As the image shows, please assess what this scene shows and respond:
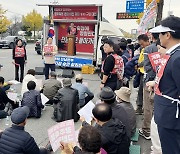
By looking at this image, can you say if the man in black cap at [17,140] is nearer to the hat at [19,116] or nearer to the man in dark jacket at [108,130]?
the hat at [19,116]

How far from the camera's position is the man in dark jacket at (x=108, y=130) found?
2727mm

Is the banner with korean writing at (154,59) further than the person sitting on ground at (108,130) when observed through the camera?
Yes

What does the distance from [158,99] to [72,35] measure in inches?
426

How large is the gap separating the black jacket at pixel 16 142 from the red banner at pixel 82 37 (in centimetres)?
1062

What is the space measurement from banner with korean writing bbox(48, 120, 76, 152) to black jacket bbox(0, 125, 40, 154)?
364mm

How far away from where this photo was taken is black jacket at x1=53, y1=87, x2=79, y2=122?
523 cm

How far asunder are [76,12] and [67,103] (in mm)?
8206

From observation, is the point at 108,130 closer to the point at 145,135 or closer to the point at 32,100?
the point at 145,135

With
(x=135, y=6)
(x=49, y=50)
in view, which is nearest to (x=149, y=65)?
(x=49, y=50)

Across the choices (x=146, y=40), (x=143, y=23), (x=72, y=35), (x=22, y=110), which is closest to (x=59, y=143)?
(x=22, y=110)

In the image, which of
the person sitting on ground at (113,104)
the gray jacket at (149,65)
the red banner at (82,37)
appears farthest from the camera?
the red banner at (82,37)

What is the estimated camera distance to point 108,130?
2.75 m

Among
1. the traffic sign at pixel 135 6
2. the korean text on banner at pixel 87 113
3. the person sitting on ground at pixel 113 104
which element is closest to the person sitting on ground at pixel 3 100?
the korean text on banner at pixel 87 113

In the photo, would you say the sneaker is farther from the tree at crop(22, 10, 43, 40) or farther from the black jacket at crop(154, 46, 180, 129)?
the tree at crop(22, 10, 43, 40)
